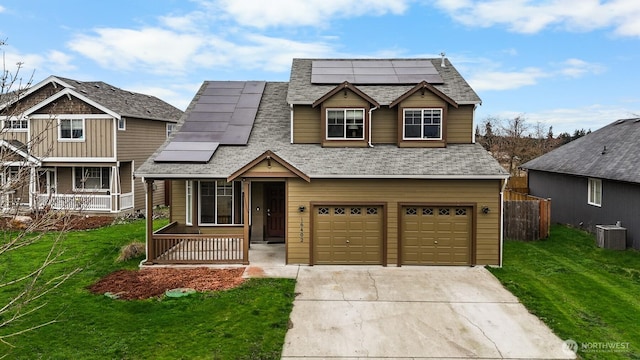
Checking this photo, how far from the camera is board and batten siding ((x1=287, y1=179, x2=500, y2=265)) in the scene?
12.9 meters

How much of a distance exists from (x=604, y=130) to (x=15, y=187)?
24.8 meters

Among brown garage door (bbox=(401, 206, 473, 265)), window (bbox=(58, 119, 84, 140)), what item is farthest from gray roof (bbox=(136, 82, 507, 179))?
window (bbox=(58, 119, 84, 140))

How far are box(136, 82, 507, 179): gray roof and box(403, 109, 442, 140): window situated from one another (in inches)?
21.0

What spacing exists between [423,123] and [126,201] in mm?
16605

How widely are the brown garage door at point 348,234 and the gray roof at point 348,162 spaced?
122cm

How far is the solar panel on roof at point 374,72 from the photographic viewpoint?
16.3 m

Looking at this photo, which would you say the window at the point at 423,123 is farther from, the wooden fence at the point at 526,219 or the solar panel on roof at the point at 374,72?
the wooden fence at the point at 526,219

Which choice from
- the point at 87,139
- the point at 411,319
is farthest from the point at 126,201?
the point at 411,319

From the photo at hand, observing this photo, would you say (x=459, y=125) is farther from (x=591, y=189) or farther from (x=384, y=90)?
(x=591, y=189)

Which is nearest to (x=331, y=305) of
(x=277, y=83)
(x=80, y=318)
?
(x=80, y=318)

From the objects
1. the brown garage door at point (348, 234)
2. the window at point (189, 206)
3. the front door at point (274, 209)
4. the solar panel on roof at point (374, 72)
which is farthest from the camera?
the solar panel on roof at point (374, 72)

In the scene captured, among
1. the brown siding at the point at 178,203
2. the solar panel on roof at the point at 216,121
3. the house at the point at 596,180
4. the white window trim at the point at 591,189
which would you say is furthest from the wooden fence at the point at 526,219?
the brown siding at the point at 178,203

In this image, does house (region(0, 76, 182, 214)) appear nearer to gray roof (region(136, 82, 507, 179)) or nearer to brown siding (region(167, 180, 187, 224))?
brown siding (region(167, 180, 187, 224))

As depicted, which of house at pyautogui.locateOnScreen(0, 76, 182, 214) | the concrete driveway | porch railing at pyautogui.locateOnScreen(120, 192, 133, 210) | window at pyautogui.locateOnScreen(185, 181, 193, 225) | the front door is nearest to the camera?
the concrete driveway
